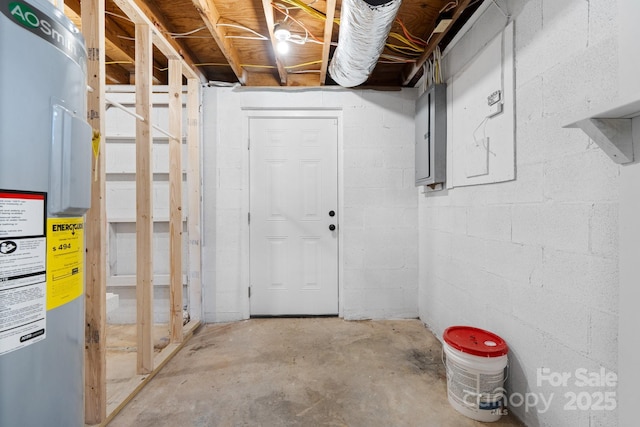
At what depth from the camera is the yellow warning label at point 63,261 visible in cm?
73

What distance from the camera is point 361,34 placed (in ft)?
5.75

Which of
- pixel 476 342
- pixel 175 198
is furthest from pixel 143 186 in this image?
pixel 476 342

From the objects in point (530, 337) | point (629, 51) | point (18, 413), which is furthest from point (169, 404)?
point (629, 51)

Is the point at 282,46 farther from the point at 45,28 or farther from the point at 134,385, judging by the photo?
the point at 134,385

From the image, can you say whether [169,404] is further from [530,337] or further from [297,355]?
[530,337]

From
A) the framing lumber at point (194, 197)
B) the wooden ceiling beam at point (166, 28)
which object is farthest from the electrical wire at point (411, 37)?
the framing lumber at point (194, 197)

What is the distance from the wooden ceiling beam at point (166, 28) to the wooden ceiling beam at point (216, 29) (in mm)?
306

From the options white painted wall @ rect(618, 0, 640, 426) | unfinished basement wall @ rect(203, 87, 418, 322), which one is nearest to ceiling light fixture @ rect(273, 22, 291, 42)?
unfinished basement wall @ rect(203, 87, 418, 322)

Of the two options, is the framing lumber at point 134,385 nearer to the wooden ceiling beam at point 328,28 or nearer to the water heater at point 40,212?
the water heater at point 40,212

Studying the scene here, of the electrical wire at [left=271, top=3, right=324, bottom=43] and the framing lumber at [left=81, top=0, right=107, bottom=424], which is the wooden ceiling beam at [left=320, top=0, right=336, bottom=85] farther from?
the framing lumber at [left=81, top=0, right=107, bottom=424]

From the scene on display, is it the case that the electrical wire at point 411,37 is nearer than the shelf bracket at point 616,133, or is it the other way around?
the shelf bracket at point 616,133

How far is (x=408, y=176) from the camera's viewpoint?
9.17ft

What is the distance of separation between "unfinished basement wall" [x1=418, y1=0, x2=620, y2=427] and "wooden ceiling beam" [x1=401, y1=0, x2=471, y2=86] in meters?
0.18

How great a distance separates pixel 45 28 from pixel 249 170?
6.75 feet
